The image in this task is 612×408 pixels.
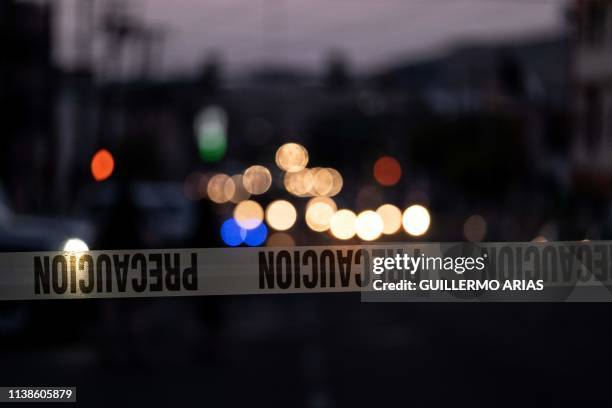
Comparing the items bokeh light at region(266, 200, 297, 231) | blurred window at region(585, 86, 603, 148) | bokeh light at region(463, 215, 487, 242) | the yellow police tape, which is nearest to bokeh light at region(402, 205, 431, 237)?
the yellow police tape

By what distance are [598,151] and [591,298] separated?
137 feet

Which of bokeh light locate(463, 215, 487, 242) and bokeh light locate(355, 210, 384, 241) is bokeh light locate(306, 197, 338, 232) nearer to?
bokeh light locate(463, 215, 487, 242)

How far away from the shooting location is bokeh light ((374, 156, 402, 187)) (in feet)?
303

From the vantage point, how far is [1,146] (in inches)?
1502

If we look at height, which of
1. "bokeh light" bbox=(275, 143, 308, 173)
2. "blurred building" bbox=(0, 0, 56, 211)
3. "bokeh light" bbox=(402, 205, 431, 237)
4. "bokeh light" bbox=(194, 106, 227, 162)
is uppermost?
"bokeh light" bbox=(275, 143, 308, 173)

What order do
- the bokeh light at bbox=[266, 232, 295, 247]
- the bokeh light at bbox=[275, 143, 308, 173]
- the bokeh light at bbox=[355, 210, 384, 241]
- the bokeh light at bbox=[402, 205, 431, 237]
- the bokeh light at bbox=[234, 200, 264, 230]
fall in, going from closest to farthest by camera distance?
the bokeh light at bbox=[402, 205, 431, 237]
the bokeh light at bbox=[355, 210, 384, 241]
the bokeh light at bbox=[266, 232, 295, 247]
the bokeh light at bbox=[234, 200, 264, 230]
the bokeh light at bbox=[275, 143, 308, 173]

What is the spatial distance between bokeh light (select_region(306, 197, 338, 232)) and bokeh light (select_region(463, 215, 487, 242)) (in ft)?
11.6

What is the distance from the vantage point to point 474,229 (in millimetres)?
37531

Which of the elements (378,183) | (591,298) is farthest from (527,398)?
(378,183)

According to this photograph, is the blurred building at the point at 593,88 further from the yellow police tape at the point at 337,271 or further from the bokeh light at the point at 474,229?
the yellow police tape at the point at 337,271

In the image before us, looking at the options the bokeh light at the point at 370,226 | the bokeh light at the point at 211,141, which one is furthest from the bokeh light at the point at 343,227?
the bokeh light at the point at 211,141

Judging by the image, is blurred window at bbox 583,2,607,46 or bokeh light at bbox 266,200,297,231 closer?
bokeh light at bbox 266,200,297,231

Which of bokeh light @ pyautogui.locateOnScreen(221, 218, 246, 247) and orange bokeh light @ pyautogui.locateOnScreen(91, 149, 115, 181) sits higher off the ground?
bokeh light @ pyautogui.locateOnScreen(221, 218, 246, 247)

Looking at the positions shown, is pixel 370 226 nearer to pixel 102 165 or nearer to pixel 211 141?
pixel 211 141
